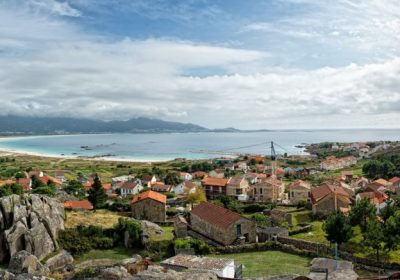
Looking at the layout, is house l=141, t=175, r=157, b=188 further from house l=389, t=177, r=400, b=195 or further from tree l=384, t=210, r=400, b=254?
tree l=384, t=210, r=400, b=254

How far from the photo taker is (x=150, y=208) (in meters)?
46.7

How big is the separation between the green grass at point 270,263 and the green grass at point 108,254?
26.0 ft

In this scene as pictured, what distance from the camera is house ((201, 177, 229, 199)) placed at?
211ft

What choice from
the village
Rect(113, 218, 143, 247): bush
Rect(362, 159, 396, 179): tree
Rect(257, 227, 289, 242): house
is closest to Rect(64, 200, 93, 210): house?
the village

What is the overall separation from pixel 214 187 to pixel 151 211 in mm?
20166

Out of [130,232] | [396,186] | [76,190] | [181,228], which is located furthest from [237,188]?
[130,232]

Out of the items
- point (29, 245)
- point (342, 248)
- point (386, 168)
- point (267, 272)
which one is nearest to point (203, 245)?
point (267, 272)

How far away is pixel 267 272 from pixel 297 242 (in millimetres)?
7309

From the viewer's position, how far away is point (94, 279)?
1441cm

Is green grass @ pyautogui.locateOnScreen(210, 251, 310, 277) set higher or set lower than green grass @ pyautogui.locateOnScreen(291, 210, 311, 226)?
higher

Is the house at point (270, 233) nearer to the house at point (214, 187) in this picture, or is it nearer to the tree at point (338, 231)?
the tree at point (338, 231)

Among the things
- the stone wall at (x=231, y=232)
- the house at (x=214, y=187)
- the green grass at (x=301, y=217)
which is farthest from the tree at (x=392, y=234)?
the house at (x=214, y=187)

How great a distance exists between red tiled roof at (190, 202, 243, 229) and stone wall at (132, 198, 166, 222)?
738cm

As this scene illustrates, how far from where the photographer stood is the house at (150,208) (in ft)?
152
